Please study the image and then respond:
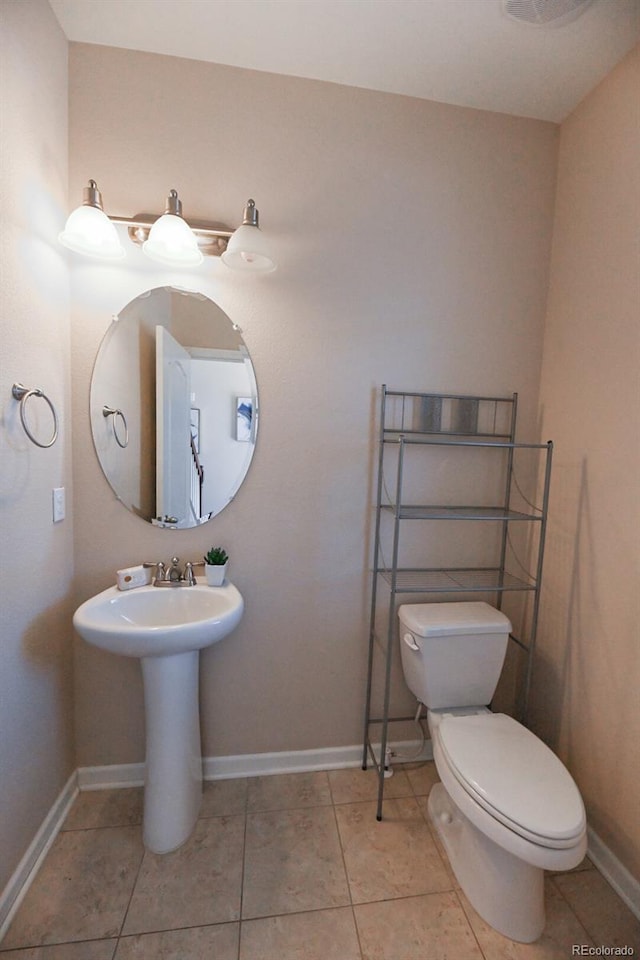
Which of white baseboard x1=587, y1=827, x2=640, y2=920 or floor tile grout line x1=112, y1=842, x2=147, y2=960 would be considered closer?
floor tile grout line x1=112, y1=842, x2=147, y2=960

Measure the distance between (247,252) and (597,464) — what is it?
4.73ft

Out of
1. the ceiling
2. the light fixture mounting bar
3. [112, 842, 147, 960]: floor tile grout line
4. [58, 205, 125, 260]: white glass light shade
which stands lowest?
[112, 842, 147, 960]: floor tile grout line

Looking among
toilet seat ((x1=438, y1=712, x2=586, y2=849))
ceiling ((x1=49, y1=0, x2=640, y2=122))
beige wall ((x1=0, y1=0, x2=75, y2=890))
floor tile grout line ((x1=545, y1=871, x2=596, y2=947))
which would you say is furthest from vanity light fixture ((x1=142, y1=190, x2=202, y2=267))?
floor tile grout line ((x1=545, y1=871, x2=596, y2=947))

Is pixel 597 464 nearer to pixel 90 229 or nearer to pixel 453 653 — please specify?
pixel 453 653

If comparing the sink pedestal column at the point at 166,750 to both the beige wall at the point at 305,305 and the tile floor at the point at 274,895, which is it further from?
the beige wall at the point at 305,305

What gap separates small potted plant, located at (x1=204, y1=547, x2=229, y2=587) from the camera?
1.44m

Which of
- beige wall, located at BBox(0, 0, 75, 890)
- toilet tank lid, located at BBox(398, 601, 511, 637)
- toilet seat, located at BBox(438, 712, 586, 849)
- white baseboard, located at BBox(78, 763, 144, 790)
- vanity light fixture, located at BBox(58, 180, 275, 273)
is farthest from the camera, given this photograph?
white baseboard, located at BBox(78, 763, 144, 790)

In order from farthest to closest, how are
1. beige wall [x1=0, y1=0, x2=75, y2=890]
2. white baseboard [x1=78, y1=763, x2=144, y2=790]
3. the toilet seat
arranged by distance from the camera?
white baseboard [x1=78, y1=763, x2=144, y2=790]
beige wall [x1=0, y1=0, x2=75, y2=890]
the toilet seat

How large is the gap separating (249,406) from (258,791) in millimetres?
1540

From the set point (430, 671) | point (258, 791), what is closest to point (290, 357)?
point (430, 671)

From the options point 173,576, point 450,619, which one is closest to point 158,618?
point 173,576

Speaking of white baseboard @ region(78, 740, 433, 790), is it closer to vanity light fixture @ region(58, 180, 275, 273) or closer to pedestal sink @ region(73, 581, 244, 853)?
pedestal sink @ region(73, 581, 244, 853)

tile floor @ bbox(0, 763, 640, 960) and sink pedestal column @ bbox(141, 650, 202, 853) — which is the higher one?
sink pedestal column @ bbox(141, 650, 202, 853)

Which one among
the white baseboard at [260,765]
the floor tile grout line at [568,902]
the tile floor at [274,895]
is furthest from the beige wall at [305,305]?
the floor tile grout line at [568,902]
